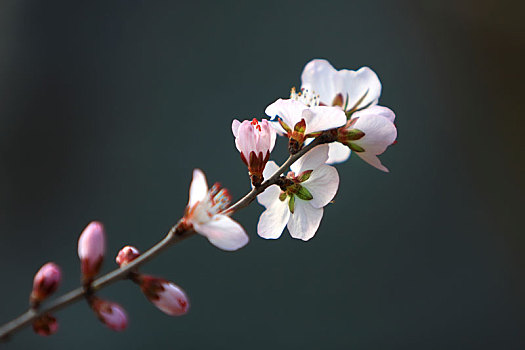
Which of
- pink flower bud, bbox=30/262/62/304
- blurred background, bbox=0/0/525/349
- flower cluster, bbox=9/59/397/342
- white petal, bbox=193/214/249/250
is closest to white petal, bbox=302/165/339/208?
flower cluster, bbox=9/59/397/342

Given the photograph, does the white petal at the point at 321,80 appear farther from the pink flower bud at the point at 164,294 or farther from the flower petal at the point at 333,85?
the pink flower bud at the point at 164,294

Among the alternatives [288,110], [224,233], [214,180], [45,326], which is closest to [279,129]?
[288,110]

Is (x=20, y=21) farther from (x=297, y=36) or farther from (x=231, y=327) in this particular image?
(x=231, y=327)

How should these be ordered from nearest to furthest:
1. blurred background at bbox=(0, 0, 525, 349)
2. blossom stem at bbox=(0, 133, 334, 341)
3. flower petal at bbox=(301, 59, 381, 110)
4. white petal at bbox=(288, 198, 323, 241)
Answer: blossom stem at bbox=(0, 133, 334, 341) → white petal at bbox=(288, 198, 323, 241) → flower petal at bbox=(301, 59, 381, 110) → blurred background at bbox=(0, 0, 525, 349)

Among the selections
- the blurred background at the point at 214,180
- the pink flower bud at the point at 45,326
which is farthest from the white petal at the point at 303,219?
the blurred background at the point at 214,180

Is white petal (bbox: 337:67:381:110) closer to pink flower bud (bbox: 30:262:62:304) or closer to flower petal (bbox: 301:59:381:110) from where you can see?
flower petal (bbox: 301:59:381:110)

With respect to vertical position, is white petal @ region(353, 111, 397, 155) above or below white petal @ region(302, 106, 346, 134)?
below

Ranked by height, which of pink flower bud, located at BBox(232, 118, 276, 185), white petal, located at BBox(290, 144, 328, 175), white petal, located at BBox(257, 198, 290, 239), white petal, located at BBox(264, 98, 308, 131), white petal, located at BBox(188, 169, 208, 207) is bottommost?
white petal, located at BBox(257, 198, 290, 239)
